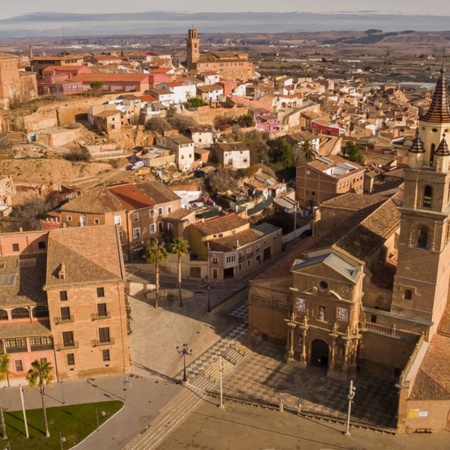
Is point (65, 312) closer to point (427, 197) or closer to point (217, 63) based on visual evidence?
point (427, 197)

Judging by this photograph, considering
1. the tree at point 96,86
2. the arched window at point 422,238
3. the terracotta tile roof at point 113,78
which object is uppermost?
the terracotta tile roof at point 113,78

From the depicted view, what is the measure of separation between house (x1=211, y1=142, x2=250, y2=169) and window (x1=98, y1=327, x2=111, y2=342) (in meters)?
52.6

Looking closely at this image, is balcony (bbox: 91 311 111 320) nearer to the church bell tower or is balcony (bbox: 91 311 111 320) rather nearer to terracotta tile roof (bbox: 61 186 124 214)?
the church bell tower

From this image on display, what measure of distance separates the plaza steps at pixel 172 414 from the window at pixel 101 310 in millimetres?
9189

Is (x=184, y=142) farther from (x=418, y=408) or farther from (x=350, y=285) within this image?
(x=418, y=408)

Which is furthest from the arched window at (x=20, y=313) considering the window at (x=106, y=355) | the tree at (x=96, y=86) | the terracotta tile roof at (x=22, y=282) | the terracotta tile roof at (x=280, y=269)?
the tree at (x=96, y=86)

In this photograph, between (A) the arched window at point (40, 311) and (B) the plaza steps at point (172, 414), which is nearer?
(B) the plaza steps at point (172, 414)

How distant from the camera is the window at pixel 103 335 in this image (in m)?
48.0

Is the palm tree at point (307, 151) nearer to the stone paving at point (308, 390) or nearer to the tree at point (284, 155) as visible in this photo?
the tree at point (284, 155)

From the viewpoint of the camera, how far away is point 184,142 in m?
94.2

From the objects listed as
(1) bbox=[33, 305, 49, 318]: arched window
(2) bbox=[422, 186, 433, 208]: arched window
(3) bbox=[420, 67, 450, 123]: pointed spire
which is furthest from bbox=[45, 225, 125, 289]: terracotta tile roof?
(3) bbox=[420, 67, 450, 123]: pointed spire

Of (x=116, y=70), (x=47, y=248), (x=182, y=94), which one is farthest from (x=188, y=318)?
(x=116, y=70)

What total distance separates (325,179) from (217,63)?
96155 mm

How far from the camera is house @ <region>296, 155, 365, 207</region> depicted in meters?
90.1
